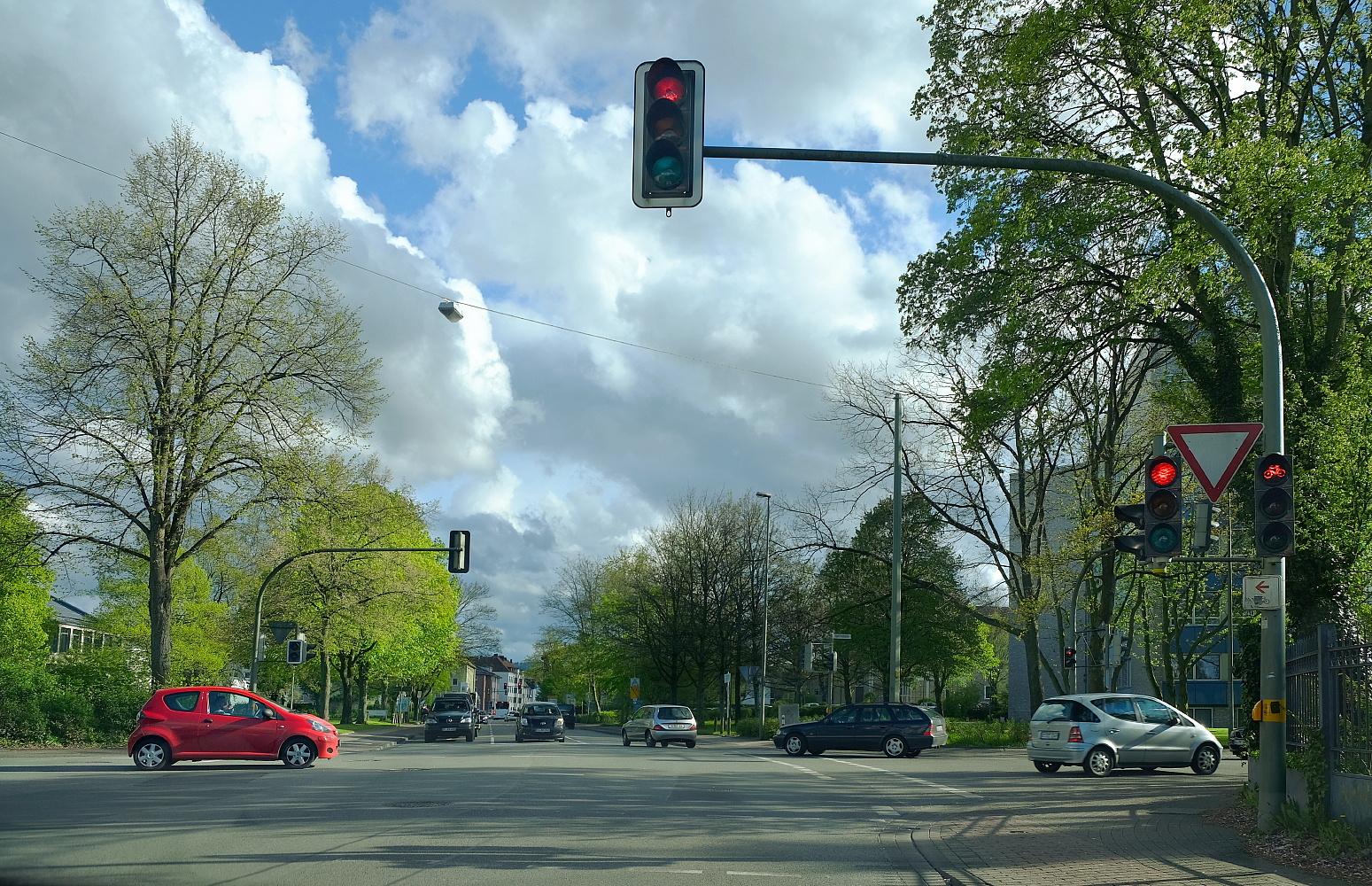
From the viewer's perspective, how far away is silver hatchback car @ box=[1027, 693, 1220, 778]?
22.3 m

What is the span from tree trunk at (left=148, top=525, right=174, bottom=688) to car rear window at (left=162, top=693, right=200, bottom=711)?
8550 mm

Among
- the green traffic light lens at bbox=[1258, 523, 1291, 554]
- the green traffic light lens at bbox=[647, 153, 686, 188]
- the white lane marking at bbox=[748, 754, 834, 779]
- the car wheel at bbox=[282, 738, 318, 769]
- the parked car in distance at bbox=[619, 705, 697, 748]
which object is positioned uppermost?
the green traffic light lens at bbox=[647, 153, 686, 188]

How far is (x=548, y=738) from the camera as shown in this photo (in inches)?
1766

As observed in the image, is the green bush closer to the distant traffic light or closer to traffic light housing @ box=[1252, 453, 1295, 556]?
the distant traffic light

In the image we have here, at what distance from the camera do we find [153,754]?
70.3ft

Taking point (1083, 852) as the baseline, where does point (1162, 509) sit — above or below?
above

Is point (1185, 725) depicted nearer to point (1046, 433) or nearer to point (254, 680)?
point (1046, 433)

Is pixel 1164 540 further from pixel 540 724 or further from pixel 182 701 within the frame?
pixel 540 724

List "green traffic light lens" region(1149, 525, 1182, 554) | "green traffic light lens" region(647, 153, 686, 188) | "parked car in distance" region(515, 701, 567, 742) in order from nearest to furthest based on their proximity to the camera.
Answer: "green traffic light lens" region(647, 153, 686, 188)
"green traffic light lens" region(1149, 525, 1182, 554)
"parked car in distance" region(515, 701, 567, 742)

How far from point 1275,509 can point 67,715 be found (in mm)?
27847

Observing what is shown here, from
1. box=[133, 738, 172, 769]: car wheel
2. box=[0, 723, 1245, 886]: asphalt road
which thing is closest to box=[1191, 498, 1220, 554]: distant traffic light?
box=[0, 723, 1245, 886]: asphalt road

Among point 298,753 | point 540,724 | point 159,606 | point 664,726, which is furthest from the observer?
point 540,724

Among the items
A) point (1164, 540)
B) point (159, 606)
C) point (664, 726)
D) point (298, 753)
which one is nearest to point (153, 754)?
point (298, 753)

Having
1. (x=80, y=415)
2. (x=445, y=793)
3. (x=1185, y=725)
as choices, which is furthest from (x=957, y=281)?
(x=80, y=415)
